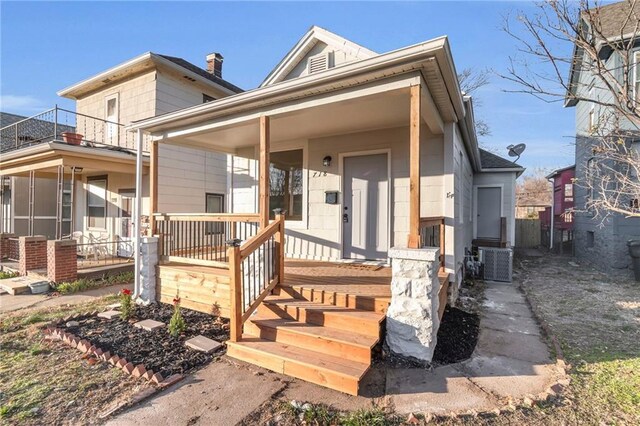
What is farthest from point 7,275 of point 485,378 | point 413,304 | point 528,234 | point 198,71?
point 528,234

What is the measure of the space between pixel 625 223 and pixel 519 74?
7834 mm

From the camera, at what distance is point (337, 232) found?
6031 millimetres

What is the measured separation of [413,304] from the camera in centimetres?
328

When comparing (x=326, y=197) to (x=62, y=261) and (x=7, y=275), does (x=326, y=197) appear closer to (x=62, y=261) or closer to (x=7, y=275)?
(x=62, y=261)

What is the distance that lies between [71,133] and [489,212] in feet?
42.0

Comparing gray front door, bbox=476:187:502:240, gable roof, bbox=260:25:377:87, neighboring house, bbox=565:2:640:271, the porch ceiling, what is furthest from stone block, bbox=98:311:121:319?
gray front door, bbox=476:187:502:240

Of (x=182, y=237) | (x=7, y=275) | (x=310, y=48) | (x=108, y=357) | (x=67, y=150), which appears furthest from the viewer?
(x=7, y=275)

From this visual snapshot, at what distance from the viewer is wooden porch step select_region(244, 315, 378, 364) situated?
3100 mm

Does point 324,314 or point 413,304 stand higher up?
point 413,304

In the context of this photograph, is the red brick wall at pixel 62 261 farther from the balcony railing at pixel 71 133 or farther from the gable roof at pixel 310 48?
the gable roof at pixel 310 48


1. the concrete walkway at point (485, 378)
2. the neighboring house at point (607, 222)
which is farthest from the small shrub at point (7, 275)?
the neighboring house at point (607, 222)

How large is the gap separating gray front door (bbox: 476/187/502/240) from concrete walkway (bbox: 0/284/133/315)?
11130 mm

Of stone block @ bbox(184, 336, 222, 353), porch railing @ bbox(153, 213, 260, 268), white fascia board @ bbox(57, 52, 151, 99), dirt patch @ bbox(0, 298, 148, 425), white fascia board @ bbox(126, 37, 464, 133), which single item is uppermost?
white fascia board @ bbox(57, 52, 151, 99)

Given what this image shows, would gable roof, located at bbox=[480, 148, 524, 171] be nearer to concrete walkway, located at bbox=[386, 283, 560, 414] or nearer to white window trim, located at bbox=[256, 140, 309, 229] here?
white window trim, located at bbox=[256, 140, 309, 229]
